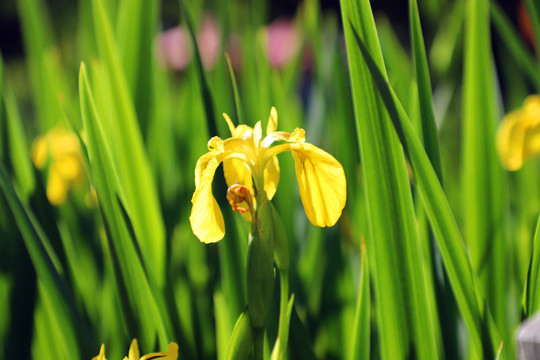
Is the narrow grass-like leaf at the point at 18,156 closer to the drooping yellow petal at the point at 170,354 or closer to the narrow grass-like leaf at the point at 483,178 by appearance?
the drooping yellow petal at the point at 170,354

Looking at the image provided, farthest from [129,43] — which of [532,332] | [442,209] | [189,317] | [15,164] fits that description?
[532,332]

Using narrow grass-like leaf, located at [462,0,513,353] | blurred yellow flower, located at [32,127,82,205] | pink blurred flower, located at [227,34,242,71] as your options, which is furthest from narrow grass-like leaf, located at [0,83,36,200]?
pink blurred flower, located at [227,34,242,71]

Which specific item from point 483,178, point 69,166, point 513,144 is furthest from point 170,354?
point 69,166

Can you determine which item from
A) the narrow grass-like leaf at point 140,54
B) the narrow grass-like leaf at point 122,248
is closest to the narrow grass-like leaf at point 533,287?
the narrow grass-like leaf at point 122,248

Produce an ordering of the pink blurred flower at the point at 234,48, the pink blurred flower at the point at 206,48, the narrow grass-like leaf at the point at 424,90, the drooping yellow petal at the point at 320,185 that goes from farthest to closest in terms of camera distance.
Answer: the pink blurred flower at the point at 234,48 < the pink blurred flower at the point at 206,48 < the narrow grass-like leaf at the point at 424,90 < the drooping yellow petal at the point at 320,185

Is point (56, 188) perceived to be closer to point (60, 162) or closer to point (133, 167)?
point (60, 162)
